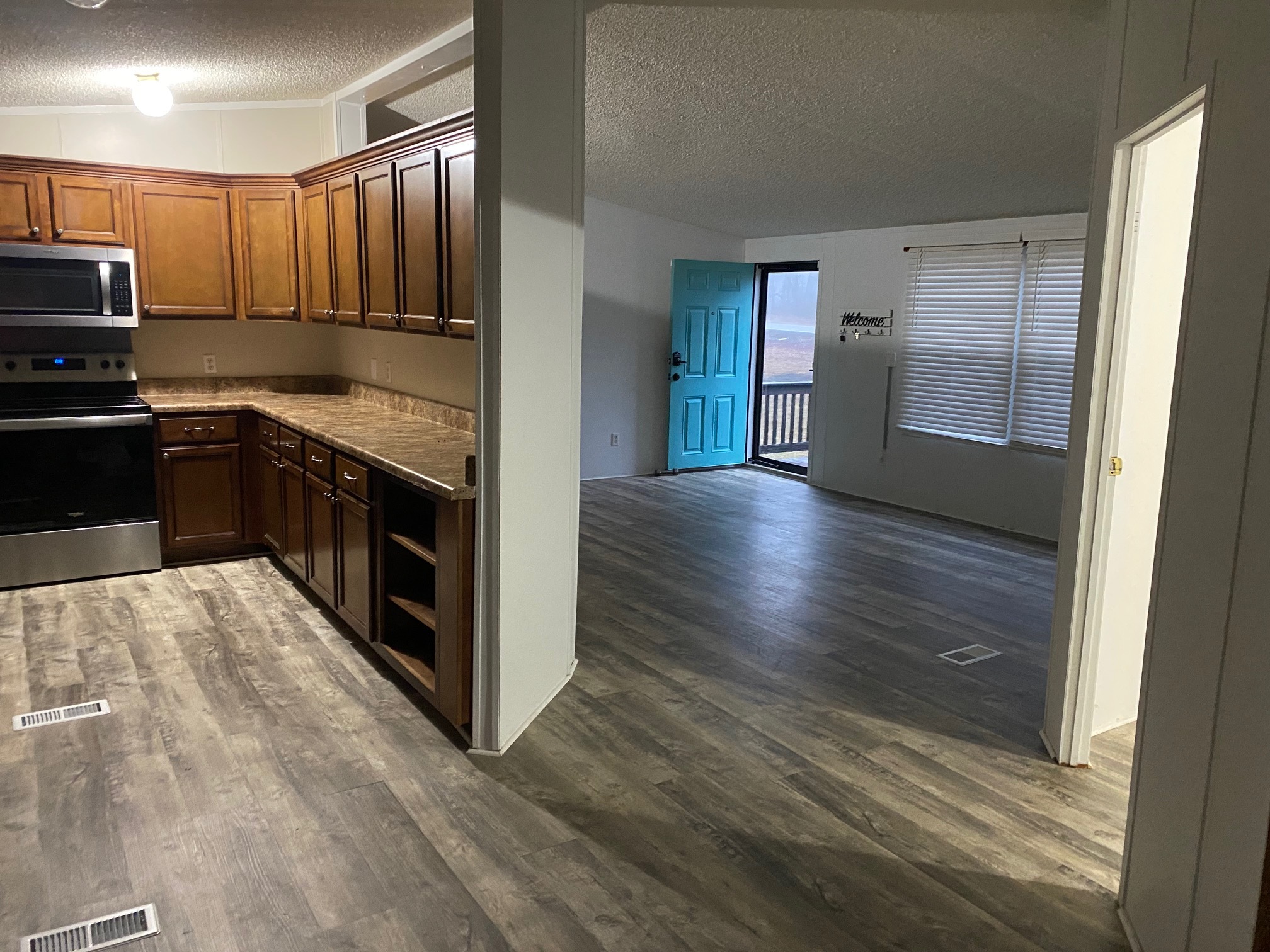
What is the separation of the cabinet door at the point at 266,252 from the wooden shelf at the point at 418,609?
2411mm

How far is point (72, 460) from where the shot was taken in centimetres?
452

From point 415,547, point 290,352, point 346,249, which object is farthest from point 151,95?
point 415,547

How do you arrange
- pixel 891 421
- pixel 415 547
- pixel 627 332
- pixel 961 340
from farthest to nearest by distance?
1. pixel 627 332
2. pixel 891 421
3. pixel 961 340
4. pixel 415 547

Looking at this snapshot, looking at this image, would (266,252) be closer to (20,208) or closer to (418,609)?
(20,208)

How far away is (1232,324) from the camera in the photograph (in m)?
1.85

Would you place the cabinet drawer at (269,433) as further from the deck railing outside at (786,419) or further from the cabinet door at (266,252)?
the deck railing outside at (786,419)

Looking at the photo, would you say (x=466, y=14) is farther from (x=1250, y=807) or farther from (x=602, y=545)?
(x=1250, y=807)

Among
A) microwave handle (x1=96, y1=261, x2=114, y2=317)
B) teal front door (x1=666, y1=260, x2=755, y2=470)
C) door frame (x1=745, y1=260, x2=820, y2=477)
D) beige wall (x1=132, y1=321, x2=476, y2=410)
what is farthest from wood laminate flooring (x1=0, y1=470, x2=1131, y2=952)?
door frame (x1=745, y1=260, x2=820, y2=477)

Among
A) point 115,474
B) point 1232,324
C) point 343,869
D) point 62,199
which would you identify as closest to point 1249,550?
point 1232,324

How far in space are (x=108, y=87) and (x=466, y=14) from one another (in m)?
1.94

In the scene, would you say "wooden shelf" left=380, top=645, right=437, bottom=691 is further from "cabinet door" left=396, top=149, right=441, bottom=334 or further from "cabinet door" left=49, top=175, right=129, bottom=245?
"cabinet door" left=49, top=175, right=129, bottom=245

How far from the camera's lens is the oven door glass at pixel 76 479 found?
441cm

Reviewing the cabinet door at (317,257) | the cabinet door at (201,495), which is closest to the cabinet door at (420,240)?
the cabinet door at (317,257)

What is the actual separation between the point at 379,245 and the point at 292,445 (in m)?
1.04
